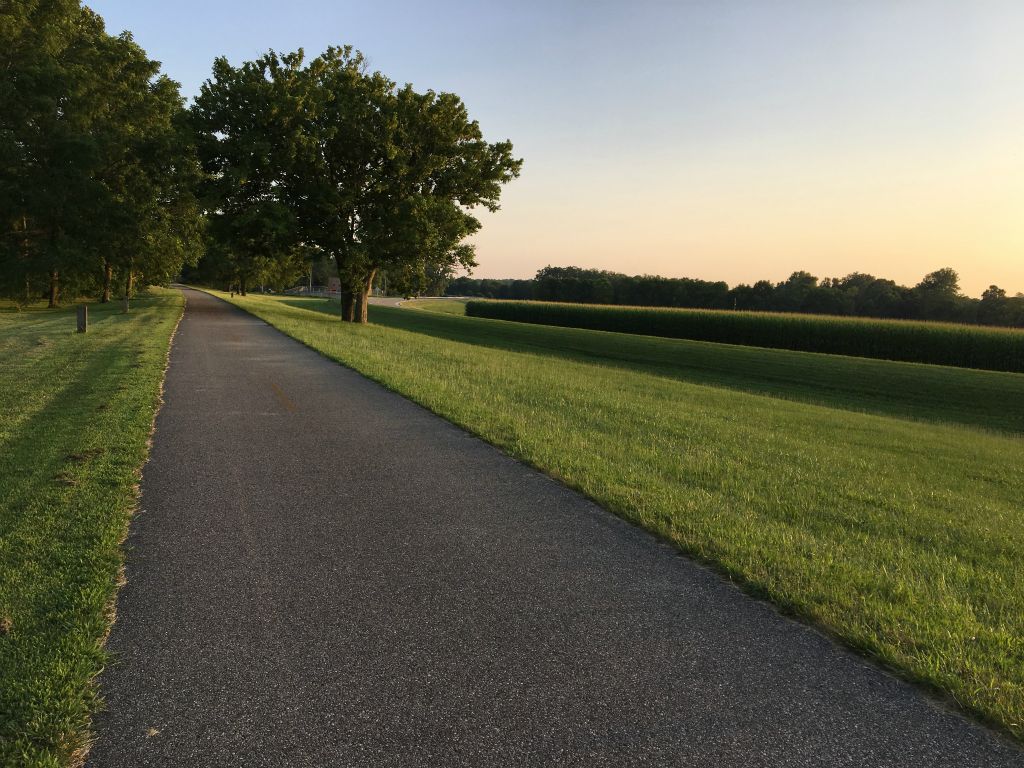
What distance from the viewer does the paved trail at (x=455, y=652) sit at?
8.35ft

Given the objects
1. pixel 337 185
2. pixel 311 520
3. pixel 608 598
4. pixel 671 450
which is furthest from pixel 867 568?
pixel 337 185

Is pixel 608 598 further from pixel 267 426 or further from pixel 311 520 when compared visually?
pixel 267 426

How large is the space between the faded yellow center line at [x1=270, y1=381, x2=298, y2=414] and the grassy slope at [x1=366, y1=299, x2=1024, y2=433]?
1558cm

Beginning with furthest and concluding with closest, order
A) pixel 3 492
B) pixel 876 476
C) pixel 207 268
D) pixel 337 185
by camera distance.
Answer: pixel 207 268 → pixel 337 185 → pixel 876 476 → pixel 3 492

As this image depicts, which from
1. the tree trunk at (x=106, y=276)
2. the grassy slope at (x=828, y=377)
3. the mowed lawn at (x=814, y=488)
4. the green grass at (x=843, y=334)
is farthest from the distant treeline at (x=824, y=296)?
the tree trunk at (x=106, y=276)

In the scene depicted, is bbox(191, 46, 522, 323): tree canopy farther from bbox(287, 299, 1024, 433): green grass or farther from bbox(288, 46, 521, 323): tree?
bbox(287, 299, 1024, 433): green grass

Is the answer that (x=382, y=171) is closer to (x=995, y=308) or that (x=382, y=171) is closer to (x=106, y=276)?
(x=106, y=276)

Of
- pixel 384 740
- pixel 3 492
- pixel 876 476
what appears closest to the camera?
pixel 384 740

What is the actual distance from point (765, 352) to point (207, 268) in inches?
2957

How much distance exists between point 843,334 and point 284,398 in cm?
3114

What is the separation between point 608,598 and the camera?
12.7 ft

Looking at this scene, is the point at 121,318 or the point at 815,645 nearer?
the point at 815,645

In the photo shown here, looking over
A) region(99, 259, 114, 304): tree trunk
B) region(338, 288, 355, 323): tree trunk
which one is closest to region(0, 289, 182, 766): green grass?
region(338, 288, 355, 323): tree trunk

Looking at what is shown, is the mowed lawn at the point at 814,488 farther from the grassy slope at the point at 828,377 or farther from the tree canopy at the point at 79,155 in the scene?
the tree canopy at the point at 79,155
